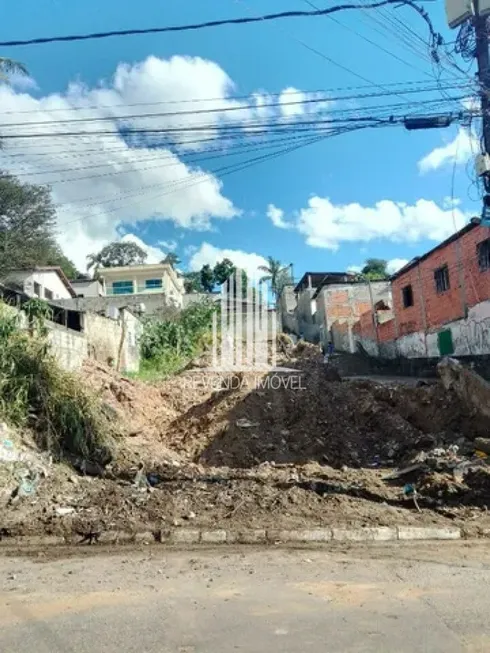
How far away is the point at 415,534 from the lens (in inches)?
235

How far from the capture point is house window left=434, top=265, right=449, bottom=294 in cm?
2281

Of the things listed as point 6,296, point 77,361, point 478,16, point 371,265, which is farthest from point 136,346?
point 371,265

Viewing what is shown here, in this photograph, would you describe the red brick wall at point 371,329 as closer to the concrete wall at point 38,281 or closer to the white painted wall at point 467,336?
the white painted wall at point 467,336

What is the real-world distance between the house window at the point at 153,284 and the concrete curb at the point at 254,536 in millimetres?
42573

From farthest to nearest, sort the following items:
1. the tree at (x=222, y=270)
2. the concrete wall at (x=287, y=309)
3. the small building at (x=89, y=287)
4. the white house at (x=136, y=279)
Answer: the tree at (x=222, y=270) < the concrete wall at (x=287, y=309) < the white house at (x=136, y=279) < the small building at (x=89, y=287)

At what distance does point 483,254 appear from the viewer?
65.0 feet

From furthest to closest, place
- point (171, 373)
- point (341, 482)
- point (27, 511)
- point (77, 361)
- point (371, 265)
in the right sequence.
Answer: point (371, 265) < point (171, 373) < point (77, 361) < point (341, 482) < point (27, 511)

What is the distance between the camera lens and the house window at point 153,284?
47.8 m

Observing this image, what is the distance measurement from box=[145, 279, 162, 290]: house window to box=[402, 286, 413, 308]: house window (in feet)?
85.3

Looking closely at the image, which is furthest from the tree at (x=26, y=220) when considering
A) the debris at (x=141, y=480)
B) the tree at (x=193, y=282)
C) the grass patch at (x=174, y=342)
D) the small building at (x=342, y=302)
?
the tree at (x=193, y=282)

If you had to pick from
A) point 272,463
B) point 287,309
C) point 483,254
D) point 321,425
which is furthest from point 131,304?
point 272,463

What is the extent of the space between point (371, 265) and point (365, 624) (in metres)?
69.1

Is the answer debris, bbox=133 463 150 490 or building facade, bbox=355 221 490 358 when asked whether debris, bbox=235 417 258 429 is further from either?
building facade, bbox=355 221 490 358

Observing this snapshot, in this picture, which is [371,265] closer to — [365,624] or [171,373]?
[171,373]
